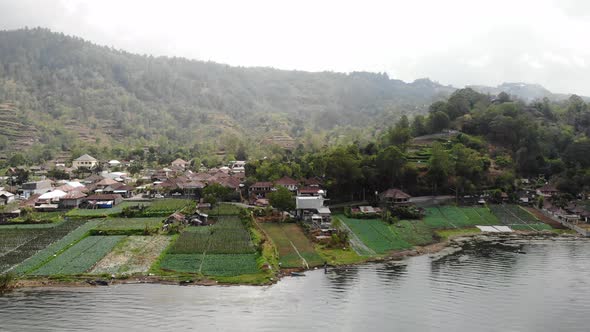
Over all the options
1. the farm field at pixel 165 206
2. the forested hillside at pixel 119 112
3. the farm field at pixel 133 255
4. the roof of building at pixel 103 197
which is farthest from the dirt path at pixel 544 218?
the forested hillside at pixel 119 112

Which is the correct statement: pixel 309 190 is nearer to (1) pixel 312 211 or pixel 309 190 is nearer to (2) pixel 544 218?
(1) pixel 312 211

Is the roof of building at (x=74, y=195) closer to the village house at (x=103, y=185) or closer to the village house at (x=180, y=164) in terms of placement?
the village house at (x=103, y=185)

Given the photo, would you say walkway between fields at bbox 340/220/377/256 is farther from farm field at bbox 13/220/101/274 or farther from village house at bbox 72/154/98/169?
village house at bbox 72/154/98/169

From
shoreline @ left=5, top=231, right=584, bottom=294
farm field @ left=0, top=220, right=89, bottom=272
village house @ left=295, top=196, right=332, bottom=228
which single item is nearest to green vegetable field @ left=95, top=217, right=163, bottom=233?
farm field @ left=0, top=220, right=89, bottom=272

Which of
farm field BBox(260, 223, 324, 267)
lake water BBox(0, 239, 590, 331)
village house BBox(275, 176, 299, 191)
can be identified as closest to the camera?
lake water BBox(0, 239, 590, 331)

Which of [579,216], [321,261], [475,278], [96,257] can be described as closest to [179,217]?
[96,257]
